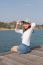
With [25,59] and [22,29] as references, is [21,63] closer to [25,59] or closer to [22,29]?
[25,59]

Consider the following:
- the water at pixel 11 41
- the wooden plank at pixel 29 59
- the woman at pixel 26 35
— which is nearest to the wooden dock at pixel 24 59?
the wooden plank at pixel 29 59

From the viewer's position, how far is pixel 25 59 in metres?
8.44

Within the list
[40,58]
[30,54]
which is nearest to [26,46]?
[30,54]

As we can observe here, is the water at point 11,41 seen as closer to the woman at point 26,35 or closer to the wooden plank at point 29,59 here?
the woman at point 26,35

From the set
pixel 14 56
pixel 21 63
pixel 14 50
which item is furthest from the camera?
pixel 14 50

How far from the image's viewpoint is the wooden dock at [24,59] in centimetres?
798

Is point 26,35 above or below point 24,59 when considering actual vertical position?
above

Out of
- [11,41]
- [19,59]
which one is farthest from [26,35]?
[11,41]

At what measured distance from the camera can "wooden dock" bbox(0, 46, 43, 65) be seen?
798cm

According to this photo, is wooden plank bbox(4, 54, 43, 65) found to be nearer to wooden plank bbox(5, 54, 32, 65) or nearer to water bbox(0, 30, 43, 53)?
wooden plank bbox(5, 54, 32, 65)

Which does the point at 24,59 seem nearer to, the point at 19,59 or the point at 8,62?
the point at 19,59

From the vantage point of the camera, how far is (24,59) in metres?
8.45

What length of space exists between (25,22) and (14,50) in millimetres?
1222

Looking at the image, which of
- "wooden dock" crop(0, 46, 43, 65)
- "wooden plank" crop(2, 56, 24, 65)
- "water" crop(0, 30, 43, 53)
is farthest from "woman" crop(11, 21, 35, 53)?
"wooden plank" crop(2, 56, 24, 65)
